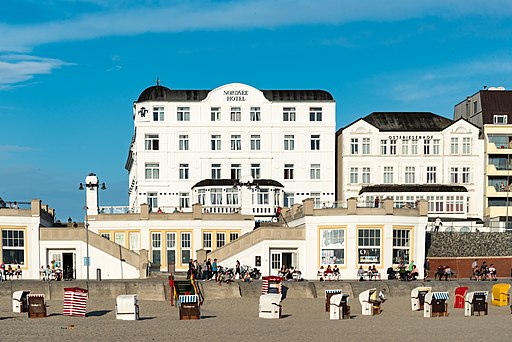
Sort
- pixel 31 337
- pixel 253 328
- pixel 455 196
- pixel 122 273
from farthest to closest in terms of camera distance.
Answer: pixel 455 196 < pixel 122 273 < pixel 253 328 < pixel 31 337

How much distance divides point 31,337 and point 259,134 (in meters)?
46.4

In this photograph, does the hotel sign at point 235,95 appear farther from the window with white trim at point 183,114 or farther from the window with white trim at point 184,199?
the window with white trim at point 184,199

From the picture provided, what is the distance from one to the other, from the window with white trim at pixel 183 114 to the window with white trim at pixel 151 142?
2.34m

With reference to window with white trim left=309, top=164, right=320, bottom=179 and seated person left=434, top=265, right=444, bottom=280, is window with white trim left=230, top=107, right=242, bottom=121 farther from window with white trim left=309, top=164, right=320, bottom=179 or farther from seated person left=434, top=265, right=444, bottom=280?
seated person left=434, top=265, right=444, bottom=280

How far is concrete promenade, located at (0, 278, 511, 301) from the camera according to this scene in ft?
143

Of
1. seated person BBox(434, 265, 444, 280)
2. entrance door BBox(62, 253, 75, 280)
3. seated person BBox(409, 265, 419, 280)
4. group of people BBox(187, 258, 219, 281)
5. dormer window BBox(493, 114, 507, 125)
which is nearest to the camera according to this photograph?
group of people BBox(187, 258, 219, 281)

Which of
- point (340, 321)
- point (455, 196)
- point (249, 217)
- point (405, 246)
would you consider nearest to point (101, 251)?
point (249, 217)

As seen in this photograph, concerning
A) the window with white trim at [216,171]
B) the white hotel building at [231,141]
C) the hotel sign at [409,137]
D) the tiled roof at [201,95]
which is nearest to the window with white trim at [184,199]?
the white hotel building at [231,141]

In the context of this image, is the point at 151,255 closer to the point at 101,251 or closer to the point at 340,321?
the point at 101,251

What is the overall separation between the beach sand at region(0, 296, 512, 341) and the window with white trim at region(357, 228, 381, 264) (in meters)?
11.6

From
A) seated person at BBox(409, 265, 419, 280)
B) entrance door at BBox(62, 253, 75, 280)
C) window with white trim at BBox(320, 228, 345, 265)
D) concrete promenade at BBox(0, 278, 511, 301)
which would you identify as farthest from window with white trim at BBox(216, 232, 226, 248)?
seated person at BBox(409, 265, 419, 280)

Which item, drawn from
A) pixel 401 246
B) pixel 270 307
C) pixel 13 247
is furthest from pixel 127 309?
pixel 401 246

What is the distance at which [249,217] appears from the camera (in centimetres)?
5938

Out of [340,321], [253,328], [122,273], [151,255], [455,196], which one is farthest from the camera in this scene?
[455,196]
